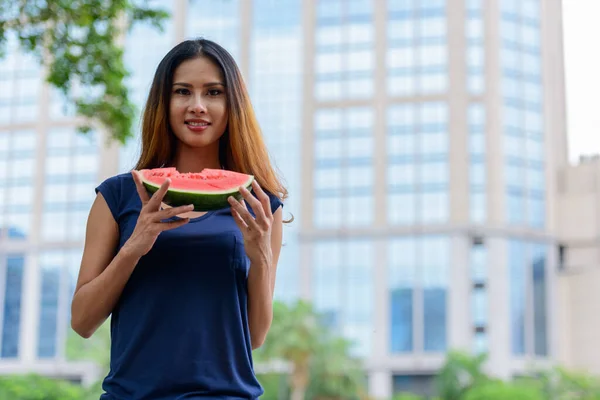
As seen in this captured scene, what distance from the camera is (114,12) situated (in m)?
7.12

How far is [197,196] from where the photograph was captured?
153 cm

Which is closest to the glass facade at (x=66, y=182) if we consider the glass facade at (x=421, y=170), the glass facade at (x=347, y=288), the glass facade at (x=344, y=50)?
the glass facade at (x=344, y=50)

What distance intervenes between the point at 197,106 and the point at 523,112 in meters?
41.0

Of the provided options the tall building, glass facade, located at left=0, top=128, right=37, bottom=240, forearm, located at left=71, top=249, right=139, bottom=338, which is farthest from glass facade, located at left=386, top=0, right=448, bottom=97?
forearm, located at left=71, top=249, right=139, bottom=338

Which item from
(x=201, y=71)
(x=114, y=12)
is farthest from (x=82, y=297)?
(x=114, y=12)

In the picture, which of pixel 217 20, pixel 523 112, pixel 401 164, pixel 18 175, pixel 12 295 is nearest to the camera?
pixel 401 164

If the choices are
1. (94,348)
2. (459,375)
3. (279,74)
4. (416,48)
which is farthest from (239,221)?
(279,74)

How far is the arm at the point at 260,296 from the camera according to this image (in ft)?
5.14

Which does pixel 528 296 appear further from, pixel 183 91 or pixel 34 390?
pixel 183 91

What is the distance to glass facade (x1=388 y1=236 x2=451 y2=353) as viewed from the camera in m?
40.1

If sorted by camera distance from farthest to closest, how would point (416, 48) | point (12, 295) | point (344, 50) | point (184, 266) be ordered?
point (12, 295), point (344, 50), point (416, 48), point (184, 266)

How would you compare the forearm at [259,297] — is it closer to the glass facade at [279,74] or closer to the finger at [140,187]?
the finger at [140,187]

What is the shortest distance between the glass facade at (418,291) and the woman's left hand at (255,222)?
39.0 metres

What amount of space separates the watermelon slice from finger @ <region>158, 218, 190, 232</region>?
0.19 feet
